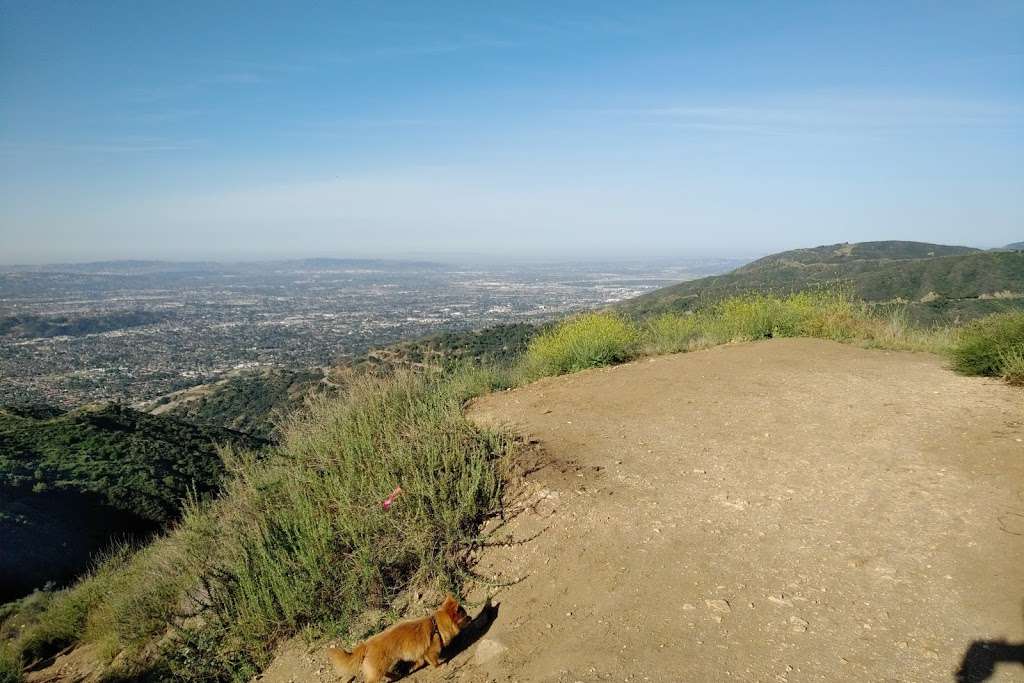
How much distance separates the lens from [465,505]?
4594 mm

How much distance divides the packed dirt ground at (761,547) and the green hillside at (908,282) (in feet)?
31.7

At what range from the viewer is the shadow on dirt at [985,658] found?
2.72 metres

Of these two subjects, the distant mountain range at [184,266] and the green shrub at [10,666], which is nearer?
the green shrub at [10,666]

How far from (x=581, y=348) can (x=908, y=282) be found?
96.5ft

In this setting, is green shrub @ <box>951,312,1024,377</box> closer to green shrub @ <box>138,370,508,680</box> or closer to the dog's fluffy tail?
green shrub @ <box>138,370,508,680</box>

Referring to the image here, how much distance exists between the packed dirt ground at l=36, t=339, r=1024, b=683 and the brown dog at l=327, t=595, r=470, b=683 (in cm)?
14

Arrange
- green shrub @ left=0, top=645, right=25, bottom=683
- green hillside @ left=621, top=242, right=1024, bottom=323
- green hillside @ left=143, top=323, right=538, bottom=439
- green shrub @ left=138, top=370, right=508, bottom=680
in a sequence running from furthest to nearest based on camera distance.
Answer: green hillside @ left=621, top=242, right=1024, bottom=323, green hillside @ left=143, top=323, right=538, bottom=439, green shrub @ left=0, top=645, right=25, bottom=683, green shrub @ left=138, top=370, right=508, bottom=680

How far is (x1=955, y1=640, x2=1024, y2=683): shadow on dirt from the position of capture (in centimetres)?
272

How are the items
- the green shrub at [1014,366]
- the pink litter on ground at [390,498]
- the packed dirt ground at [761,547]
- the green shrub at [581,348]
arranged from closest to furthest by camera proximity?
the packed dirt ground at [761,547] < the pink litter on ground at [390,498] < the green shrub at [1014,366] < the green shrub at [581,348]

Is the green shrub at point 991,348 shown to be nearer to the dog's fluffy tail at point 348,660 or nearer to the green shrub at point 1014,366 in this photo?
the green shrub at point 1014,366

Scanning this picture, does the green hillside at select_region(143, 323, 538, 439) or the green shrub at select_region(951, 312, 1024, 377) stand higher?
the green shrub at select_region(951, 312, 1024, 377)

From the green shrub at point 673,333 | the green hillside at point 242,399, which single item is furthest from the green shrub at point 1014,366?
the green hillside at point 242,399

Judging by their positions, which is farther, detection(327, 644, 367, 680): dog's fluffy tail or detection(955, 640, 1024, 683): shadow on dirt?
detection(327, 644, 367, 680): dog's fluffy tail

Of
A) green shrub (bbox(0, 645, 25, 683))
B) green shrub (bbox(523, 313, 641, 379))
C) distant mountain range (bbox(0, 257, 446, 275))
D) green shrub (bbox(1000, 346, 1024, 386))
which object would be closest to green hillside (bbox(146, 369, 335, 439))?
green shrub (bbox(523, 313, 641, 379))
